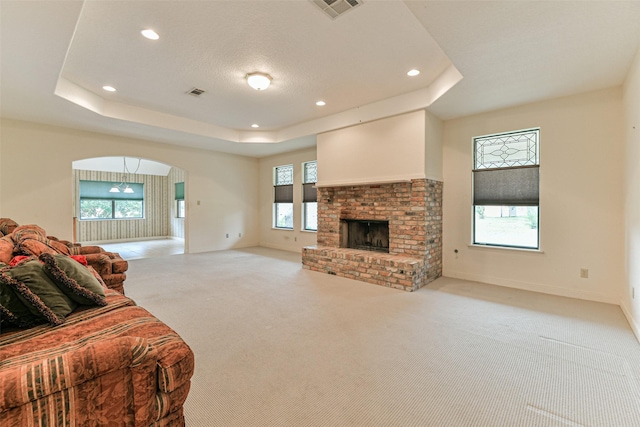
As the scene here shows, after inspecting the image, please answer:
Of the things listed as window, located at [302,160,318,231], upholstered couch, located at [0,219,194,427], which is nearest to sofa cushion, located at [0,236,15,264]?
upholstered couch, located at [0,219,194,427]

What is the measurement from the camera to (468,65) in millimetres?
3143

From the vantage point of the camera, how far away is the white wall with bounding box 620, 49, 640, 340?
2.85 m

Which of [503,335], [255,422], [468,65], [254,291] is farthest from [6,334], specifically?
[468,65]

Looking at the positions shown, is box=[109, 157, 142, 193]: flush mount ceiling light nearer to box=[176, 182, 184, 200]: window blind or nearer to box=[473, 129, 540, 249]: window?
box=[176, 182, 184, 200]: window blind

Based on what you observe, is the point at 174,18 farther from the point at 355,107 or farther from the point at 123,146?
the point at 123,146

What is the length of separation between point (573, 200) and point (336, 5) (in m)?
3.92

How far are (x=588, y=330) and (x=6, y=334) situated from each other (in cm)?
459

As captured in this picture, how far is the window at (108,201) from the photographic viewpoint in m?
9.59

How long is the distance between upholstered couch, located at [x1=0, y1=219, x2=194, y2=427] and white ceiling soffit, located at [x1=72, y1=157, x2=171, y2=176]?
807 centimetres

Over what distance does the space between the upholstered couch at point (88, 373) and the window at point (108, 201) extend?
32.2ft

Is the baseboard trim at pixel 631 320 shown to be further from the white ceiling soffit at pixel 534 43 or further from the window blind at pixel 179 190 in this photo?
the window blind at pixel 179 190

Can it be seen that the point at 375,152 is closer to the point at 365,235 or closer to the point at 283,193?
the point at 365,235

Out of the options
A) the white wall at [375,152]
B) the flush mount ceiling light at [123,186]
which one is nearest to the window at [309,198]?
the white wall at [375,152]

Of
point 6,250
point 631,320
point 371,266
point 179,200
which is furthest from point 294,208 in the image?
point 631,320
